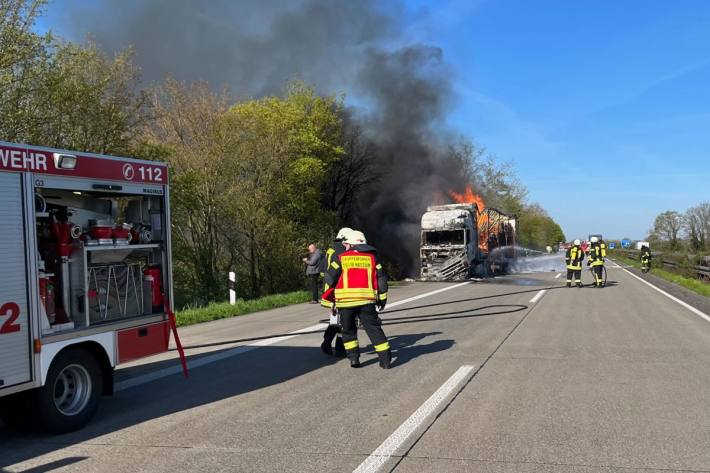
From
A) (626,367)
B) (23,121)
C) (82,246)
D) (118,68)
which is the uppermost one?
(118,68)

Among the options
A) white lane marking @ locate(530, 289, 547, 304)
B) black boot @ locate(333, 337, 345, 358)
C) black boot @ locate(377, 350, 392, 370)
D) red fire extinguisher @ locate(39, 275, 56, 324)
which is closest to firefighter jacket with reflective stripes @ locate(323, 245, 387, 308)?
black boot @ locate(377, 350, 392, 370)

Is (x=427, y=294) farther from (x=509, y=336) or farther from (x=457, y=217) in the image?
(x=509, y=336)

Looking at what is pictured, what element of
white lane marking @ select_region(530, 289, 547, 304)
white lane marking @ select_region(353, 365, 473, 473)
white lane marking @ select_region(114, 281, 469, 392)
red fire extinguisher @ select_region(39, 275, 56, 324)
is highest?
red fire extinguisher @ select_region(39, 275, 56, 324)

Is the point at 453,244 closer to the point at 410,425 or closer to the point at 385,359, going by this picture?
the point at 385,359

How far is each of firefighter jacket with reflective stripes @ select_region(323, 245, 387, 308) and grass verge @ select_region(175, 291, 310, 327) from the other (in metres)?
5.60

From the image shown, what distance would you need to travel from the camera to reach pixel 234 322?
41.0 feet

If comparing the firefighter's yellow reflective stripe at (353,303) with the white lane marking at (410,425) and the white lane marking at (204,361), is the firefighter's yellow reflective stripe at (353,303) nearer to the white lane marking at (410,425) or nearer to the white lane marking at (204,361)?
the white lane marking at (410,425)

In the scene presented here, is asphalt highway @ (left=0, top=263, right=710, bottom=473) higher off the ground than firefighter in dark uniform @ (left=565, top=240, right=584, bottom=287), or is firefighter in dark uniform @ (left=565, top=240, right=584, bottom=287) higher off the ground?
firefighter in dark uniform @ (left=565, top=240, right=584, bottom=287)

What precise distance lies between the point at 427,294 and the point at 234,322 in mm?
7522

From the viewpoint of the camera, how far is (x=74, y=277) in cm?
525

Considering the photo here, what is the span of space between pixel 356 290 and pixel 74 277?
10.6 ft

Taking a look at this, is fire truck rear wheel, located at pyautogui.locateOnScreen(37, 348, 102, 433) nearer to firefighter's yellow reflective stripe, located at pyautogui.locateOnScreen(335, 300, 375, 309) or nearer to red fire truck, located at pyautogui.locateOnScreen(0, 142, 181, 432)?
red fire truck, located at pyautogui.locateOnScreen(0, 142, 181, 432)

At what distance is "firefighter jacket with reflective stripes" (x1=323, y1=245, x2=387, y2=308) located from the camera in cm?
739

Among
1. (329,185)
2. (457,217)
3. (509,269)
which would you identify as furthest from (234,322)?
(509,269)
